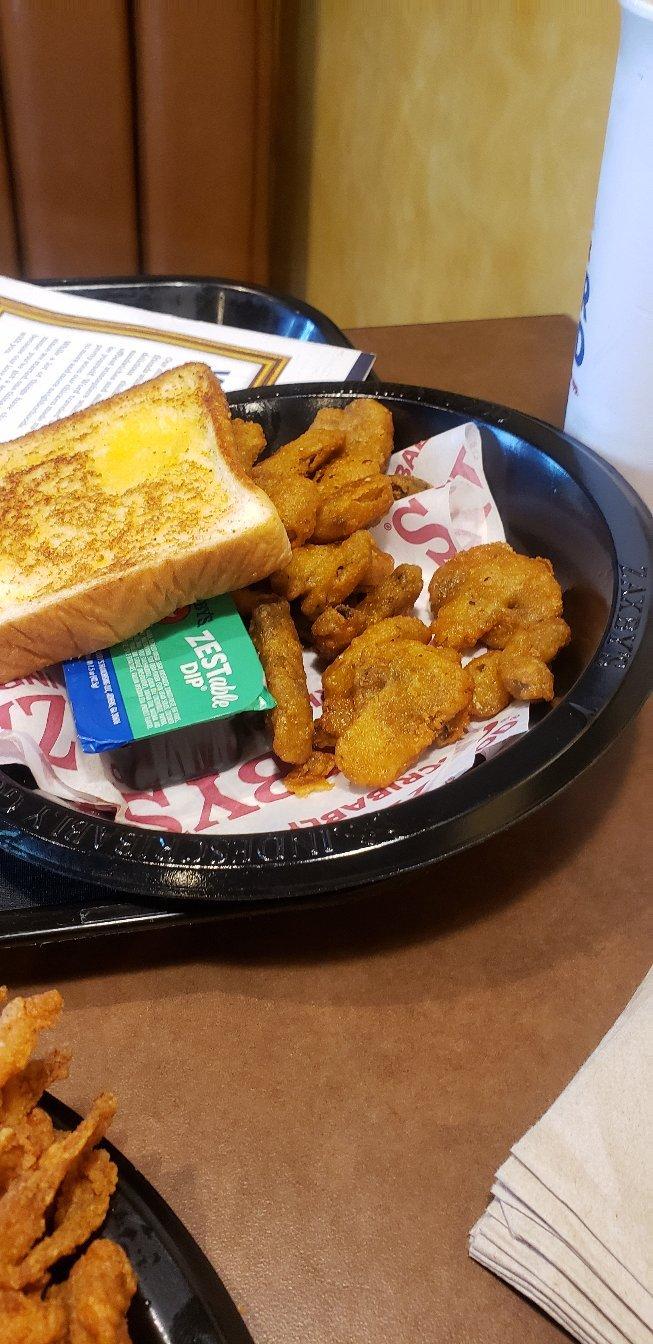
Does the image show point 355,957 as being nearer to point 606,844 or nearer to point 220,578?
point 606,844

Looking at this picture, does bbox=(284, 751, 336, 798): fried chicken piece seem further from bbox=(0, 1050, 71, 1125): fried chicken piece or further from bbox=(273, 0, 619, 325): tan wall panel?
bbox=(273, 0, 619, 325): tan wall panel

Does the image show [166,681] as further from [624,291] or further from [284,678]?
[624,291]

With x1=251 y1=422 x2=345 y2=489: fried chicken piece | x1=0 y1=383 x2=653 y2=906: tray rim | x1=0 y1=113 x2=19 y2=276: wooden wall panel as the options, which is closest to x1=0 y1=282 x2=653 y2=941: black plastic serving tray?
x1=0 y1=383 x2=653 y2=906: tray rim

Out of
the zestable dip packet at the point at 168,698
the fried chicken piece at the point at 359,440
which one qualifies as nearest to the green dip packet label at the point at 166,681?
the zestable dip packet at the point at 168,698

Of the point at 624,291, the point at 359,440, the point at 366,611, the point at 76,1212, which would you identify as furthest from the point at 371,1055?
the point at 624,291

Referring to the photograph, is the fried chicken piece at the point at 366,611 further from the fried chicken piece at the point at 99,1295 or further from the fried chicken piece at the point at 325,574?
the fried chicken piece at the point at 99,1295
